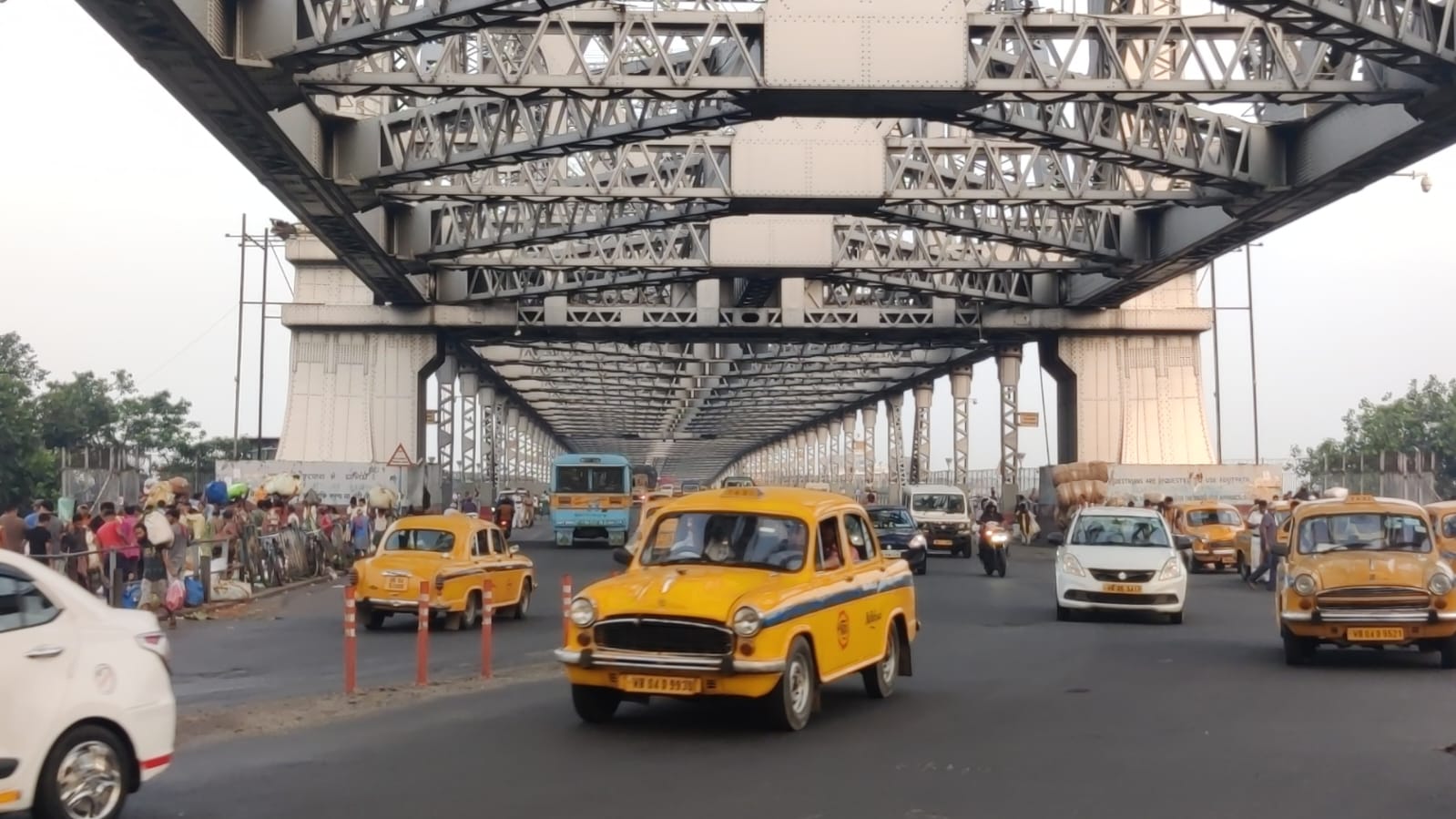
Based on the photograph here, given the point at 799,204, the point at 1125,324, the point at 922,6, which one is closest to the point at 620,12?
the point at 922,6

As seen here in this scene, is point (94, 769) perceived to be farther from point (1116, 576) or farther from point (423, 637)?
point (1116, 576)

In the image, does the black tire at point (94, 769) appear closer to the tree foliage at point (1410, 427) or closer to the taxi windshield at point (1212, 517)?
the taxi windshield at point (1212, 517)

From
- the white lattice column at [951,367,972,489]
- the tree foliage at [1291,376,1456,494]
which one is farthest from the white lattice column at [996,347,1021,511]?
the tree foliage at [1291,376,1456,494]

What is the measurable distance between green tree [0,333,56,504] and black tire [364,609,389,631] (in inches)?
1365

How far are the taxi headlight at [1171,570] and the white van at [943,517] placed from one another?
21061mm

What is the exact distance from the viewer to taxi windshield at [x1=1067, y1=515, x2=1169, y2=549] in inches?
900

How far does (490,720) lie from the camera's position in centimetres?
1231

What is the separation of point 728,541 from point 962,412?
5890 centimetres

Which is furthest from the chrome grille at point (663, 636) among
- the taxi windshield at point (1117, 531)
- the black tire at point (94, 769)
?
the taxi windshield at point (1117, 531)

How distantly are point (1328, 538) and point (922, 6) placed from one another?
10226 mm

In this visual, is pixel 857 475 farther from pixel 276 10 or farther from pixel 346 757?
pixel 346 757

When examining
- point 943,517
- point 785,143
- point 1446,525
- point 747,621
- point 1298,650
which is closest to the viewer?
point 747,621

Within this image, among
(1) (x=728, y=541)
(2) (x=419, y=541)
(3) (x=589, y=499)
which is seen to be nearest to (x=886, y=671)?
(1) (x=728, y=541)

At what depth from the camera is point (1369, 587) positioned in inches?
619
